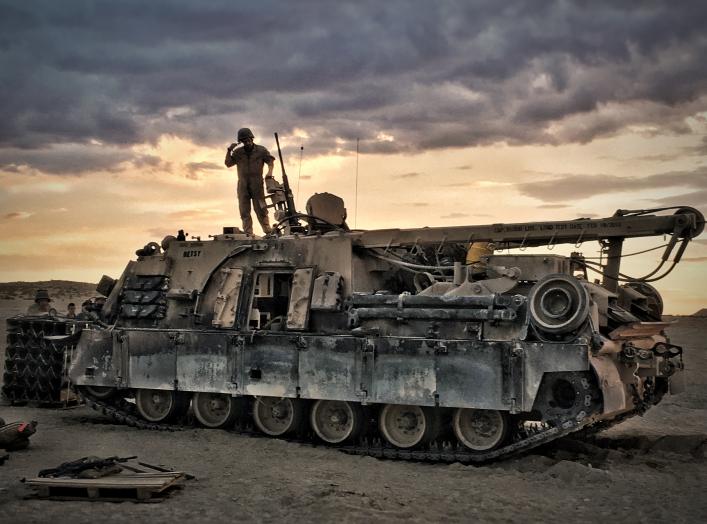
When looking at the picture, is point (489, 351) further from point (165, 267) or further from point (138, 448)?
point (165, 267)

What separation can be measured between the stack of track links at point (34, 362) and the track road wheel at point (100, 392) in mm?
1828

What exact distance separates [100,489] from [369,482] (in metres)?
3.42

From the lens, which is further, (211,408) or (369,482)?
(211,408)

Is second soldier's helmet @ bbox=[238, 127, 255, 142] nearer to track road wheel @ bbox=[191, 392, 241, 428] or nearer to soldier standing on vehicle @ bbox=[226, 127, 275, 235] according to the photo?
soldier standing on vehicle @ bbox=[226, 127, 275, 235]

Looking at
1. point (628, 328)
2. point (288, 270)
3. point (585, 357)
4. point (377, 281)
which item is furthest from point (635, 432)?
point (288, 270)

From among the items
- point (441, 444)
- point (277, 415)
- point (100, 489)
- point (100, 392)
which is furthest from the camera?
point (100, 392)

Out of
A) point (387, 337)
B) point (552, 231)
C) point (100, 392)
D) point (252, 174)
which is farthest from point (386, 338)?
point (100, 392)

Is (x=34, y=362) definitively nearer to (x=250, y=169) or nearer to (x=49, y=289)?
(x=250, y=169)

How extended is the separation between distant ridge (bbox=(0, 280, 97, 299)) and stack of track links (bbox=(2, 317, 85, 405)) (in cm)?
4617

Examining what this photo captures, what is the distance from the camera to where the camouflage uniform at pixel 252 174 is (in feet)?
59.1

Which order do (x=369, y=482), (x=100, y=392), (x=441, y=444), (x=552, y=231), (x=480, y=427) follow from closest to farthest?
(x=369, y=482)
(x=480, y=427)
(x=441, y=444)
(x=552, y=231)
(x=100, y=392)

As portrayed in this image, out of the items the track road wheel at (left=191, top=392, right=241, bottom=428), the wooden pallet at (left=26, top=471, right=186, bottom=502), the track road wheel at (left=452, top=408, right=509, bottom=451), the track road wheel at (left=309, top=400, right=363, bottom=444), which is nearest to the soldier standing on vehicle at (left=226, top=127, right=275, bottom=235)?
the track road wheel at (left=191, top=392, right=241, bottom=428)

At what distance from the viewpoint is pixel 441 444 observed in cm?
1339

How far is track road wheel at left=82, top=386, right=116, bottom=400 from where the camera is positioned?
53.8 ft
